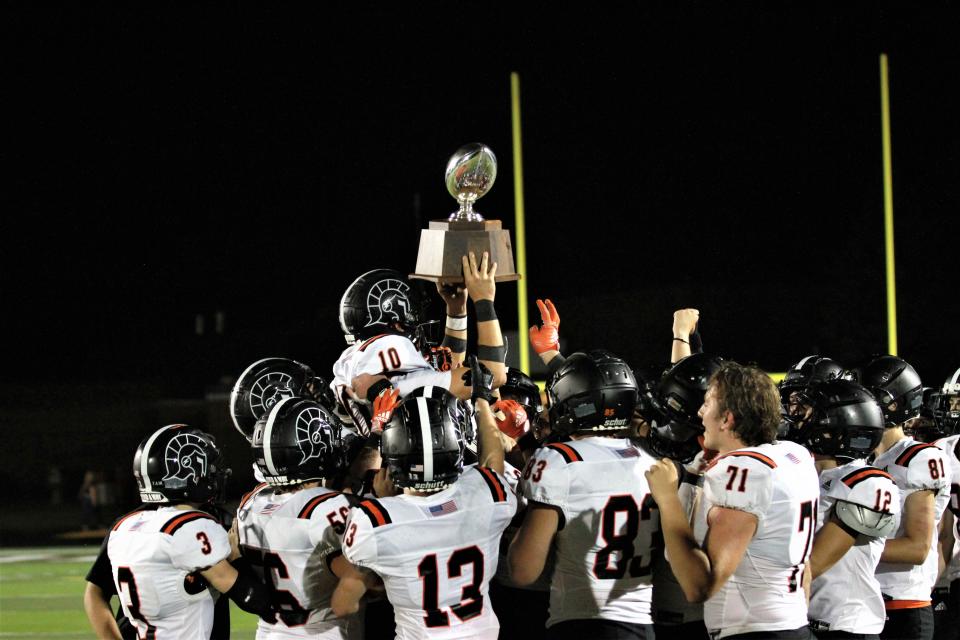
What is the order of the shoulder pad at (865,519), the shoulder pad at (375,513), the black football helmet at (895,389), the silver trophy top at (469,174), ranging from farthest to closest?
the silver trophy top at (469,174) < the black football helmet at (895,389) < the shoulder pad at (865,519) < the shoulder pad at (375,513)

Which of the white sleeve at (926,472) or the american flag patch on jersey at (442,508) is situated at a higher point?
the american flag patch on jersey at (442,508)

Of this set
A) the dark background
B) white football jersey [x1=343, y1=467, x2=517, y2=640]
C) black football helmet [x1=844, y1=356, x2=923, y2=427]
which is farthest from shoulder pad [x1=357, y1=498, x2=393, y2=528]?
the dark background

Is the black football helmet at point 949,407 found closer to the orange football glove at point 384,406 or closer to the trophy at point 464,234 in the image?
the trophy at point 464,234

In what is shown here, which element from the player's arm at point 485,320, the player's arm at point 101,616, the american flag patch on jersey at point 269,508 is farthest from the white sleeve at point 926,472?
the player's arm at point 101,616

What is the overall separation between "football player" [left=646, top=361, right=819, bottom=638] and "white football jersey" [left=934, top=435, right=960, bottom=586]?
6.22ft

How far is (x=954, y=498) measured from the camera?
482 cm

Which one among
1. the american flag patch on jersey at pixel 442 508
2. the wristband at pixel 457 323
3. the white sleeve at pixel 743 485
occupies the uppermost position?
the wristband at pixel 457 323

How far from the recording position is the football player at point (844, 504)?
3498 millimetres

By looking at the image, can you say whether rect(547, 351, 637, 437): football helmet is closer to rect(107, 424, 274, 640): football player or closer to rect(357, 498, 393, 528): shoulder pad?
rect(357, 498, 393, 528): shoulder pad

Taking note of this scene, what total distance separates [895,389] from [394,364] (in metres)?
2.09

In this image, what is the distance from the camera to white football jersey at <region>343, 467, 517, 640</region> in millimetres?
2965

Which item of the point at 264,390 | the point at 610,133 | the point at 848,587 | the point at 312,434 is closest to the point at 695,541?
the point at 848,587

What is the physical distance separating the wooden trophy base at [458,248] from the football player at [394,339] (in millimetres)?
75

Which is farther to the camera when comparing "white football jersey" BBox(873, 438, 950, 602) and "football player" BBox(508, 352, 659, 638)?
"white football jersey" BBox(873, 438, 950, 602)
